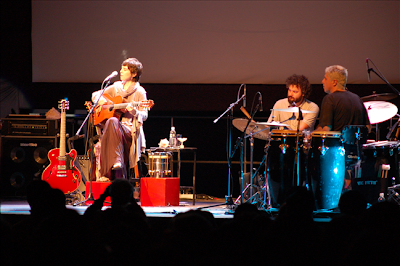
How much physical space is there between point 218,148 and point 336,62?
86.0 inches

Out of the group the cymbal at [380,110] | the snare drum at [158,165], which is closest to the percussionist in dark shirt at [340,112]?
the cymbal at [380,110]

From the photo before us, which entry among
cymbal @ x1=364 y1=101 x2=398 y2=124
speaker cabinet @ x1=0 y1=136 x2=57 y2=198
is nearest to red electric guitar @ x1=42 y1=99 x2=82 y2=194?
speaker cabinet @ x1=0 y1=136 x2=57 y2=198

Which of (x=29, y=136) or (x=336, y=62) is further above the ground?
(x=336, y=62)

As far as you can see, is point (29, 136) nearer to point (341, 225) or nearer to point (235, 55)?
point (235, 55)

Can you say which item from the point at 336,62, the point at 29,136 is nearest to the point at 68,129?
the point at 29,136

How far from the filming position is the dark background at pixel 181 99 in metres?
6.46

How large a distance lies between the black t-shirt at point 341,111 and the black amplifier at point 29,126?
347cm

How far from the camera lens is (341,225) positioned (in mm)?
2137

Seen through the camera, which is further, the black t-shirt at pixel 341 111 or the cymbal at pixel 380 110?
the cymbal at pixel 380 110

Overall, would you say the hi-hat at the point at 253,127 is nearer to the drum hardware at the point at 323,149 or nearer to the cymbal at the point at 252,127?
the cymbal at the point at 252,127

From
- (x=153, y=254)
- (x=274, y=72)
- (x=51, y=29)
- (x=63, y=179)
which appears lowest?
(x=63, y=179)

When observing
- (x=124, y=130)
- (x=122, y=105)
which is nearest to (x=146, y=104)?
(x=122, y=105)

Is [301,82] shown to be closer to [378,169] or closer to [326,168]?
[378,169]

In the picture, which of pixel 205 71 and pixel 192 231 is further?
pixel 205 71
